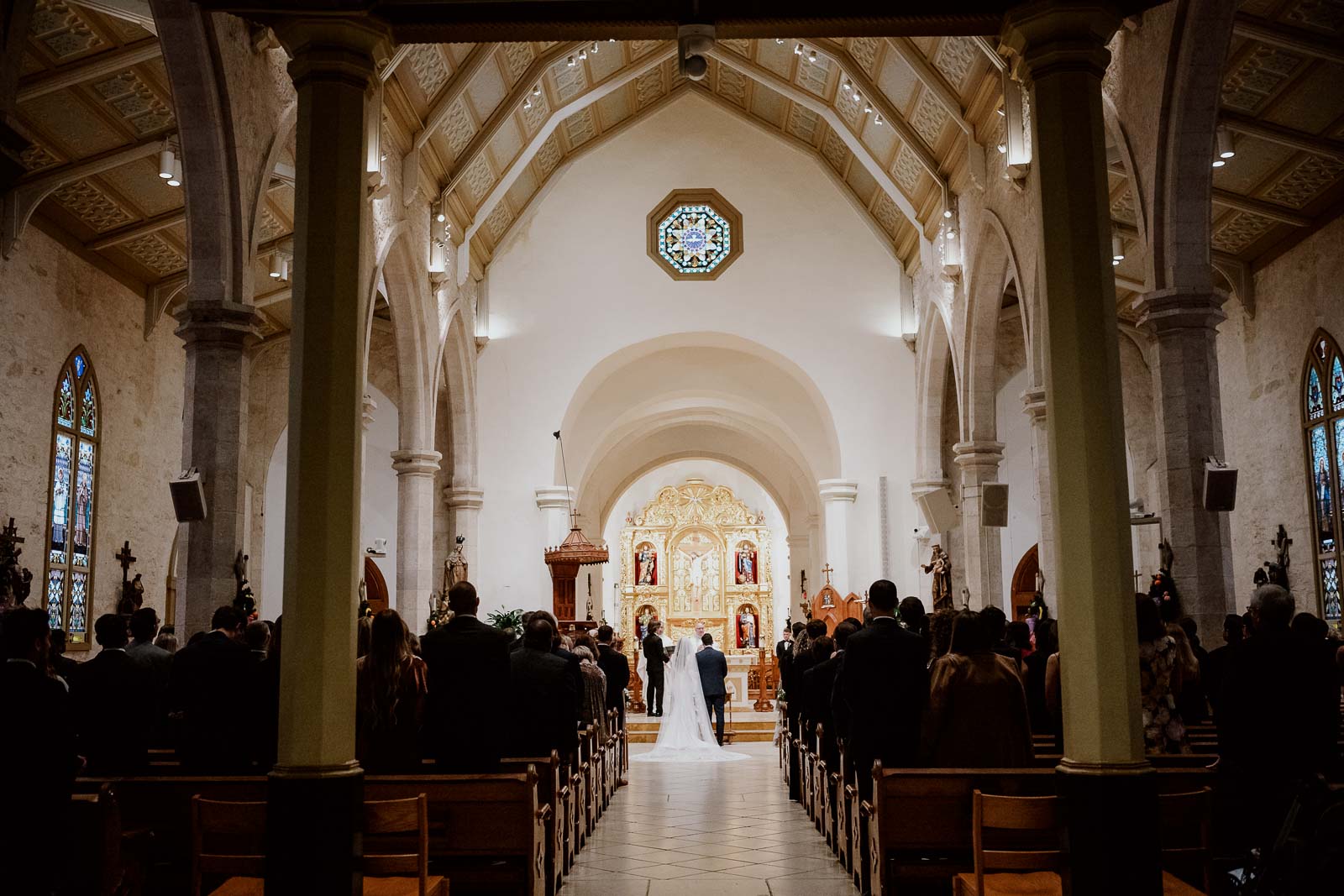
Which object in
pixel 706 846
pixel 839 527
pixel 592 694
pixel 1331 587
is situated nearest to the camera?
pixel 706 846

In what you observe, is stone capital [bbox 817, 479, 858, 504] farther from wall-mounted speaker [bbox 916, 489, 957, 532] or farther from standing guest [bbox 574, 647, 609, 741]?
standing guest [bbox 574, 647, 609, 741]

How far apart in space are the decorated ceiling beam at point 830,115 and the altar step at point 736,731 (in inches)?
313

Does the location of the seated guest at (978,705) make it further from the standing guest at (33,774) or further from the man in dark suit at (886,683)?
the standing guest at (33,774)

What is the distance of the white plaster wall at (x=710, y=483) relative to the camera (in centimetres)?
3862

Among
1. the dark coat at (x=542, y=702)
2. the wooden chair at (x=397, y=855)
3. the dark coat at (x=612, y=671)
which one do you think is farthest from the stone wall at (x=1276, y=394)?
the wooden chair at (x=397, y=855)

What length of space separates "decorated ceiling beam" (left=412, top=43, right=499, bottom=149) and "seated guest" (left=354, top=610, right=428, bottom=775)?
11828 millimetres

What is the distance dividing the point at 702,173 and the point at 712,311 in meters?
2.38

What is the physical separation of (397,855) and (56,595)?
1164cm

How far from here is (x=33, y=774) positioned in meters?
4.25

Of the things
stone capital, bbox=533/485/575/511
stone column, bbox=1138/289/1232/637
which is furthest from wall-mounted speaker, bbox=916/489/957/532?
stone capital, bbox=533/485/575/511

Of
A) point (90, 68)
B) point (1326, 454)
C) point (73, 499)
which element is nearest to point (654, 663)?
point (73, 499)

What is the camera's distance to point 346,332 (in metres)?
5.46

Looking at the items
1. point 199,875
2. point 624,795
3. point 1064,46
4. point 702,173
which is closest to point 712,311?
point 702,173

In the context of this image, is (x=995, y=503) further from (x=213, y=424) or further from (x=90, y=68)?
(x=90, y=68)
